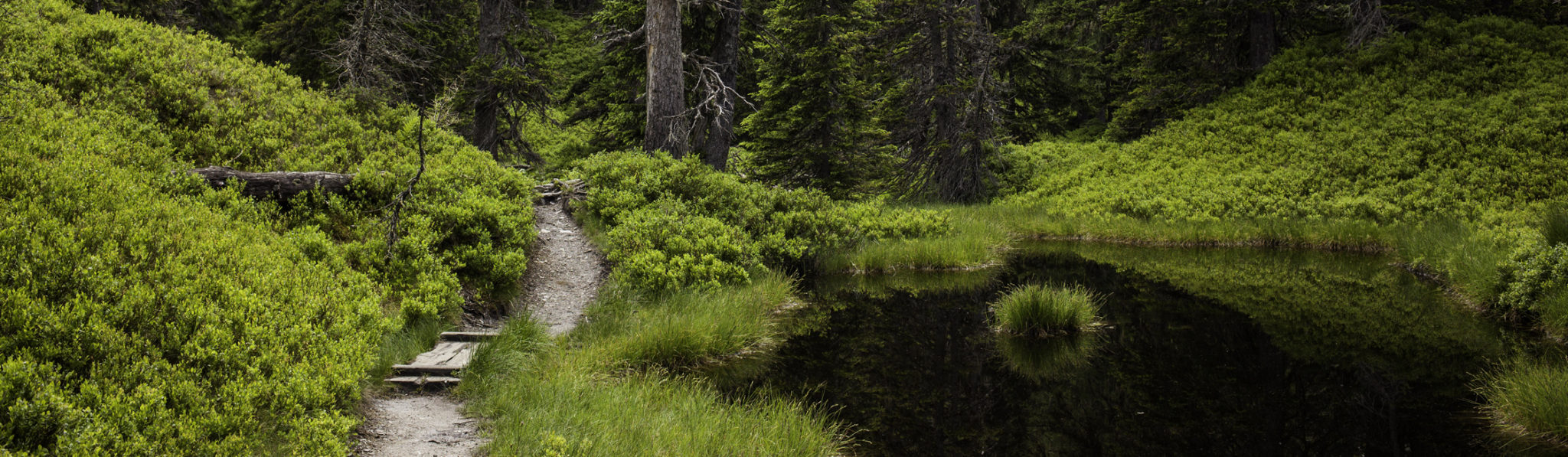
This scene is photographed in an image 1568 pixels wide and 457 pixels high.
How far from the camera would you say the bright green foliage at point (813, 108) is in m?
17.9

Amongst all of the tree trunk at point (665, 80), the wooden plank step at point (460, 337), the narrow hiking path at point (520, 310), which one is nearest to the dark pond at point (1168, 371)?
the narrow hiking path at point (520, 310)

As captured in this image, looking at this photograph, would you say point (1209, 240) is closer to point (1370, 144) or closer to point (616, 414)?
point (1370, 144)

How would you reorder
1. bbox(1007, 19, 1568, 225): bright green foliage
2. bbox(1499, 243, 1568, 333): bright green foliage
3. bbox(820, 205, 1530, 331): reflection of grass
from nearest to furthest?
1. bbox(1499, 243, 1568, 333): bright green foliage
2. bbox(820, 205, 1530, 331): reflection of grass
3. bbox(1007, 19, 1568, 225): bright green foliage

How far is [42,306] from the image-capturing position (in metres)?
4.23

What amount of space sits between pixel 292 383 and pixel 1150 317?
9590 mm

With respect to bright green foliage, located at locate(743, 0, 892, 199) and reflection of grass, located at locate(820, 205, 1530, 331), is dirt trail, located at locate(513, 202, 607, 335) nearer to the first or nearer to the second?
reflection of grass, located at locate(820, 205, 1530, 331)

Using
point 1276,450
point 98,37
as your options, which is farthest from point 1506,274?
point 98,37

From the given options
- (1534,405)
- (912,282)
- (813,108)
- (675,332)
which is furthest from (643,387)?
(813,108)

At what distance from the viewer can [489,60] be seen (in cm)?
1828

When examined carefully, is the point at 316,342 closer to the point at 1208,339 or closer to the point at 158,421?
the point at 158,421

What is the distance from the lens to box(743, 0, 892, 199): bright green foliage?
17922 millimetres

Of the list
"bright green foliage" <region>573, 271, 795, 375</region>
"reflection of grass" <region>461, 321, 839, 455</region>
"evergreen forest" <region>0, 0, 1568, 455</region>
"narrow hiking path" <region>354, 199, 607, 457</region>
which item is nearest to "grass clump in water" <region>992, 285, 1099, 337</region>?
"evergreen forest" <region>0, 0, 1568, 455</region>

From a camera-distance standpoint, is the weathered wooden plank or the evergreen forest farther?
the weathered wooden plank

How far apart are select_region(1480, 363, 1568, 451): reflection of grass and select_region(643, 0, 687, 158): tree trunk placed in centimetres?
1243
